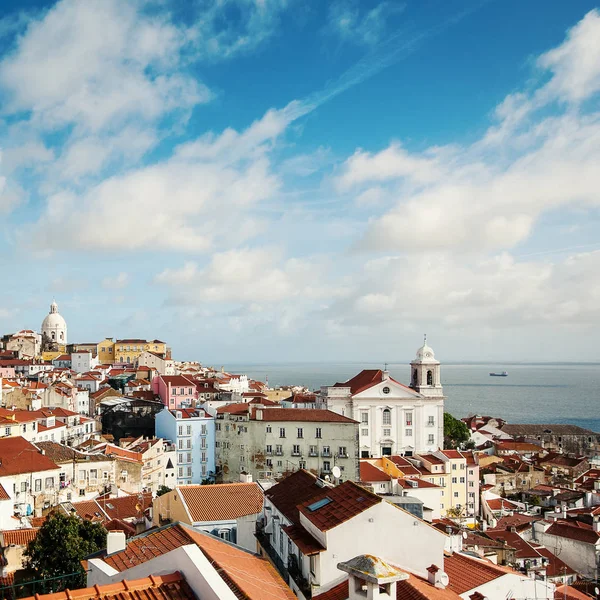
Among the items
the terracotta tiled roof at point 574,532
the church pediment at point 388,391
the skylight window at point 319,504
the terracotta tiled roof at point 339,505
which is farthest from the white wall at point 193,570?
the church pediment at point 388,391

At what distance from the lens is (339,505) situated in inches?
468

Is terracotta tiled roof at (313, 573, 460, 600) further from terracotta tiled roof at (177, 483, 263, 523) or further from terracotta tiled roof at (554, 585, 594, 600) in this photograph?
terracotta tiled roof at (554, 585, 594, 600)

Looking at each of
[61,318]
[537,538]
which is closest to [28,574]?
[537,538]

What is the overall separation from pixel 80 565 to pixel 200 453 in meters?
27.9

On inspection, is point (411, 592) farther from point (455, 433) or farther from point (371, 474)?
point (455, 433)

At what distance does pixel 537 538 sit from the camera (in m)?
33.0

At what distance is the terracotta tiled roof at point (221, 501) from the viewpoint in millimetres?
17297

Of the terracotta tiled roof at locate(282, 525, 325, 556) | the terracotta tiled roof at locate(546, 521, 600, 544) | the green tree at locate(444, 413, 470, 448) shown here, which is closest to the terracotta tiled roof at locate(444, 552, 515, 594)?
the terracotta tiled roof at locate(282, 525, 325, 556)

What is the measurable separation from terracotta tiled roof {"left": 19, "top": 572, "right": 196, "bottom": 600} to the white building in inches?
4283

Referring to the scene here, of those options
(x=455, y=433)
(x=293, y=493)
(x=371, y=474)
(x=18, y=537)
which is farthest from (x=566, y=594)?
(x=455, y=433)

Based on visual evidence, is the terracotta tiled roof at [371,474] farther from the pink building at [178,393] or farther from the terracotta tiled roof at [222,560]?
the terracotta tiled roof at [222,560]

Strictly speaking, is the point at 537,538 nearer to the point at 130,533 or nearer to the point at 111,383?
the point at 130,533

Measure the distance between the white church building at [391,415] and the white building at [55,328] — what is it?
2670 inches

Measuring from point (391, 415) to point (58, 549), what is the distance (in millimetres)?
42540
